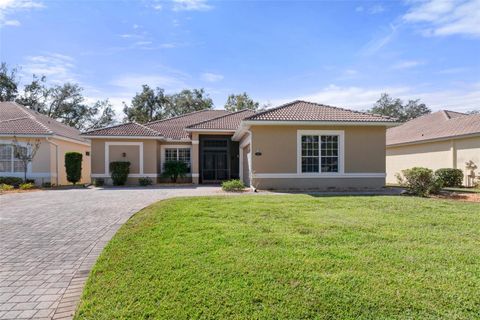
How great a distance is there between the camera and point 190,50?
57.6ft

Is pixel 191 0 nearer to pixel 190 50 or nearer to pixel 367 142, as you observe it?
pixel 190 50

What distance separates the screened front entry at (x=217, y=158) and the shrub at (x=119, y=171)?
5108 mm

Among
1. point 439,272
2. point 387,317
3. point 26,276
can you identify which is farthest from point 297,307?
point 26,276

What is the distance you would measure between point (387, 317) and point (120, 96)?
45945 millimetres

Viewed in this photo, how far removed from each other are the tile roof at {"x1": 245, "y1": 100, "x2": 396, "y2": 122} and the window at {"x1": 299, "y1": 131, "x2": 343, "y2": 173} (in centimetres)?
81

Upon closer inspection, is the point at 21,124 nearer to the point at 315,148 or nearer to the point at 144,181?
the point at 144,181

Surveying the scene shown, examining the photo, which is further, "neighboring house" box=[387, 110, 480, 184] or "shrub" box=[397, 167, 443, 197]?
"neighboring house" box=[387, 110, 480, 184]

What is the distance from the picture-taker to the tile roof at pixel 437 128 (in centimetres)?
1966

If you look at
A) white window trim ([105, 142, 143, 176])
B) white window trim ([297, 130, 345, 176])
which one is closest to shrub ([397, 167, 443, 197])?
white window trim ([297, 130, 345, 176])

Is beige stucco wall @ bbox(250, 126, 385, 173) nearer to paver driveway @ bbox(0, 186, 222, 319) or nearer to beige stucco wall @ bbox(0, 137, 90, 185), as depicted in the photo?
paver driveway @ bbox(0, 186, 222, 319)

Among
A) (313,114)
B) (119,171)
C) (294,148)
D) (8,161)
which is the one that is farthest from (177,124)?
(313,114)

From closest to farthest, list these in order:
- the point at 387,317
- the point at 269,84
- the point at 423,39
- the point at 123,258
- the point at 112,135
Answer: the point at 387,317, the point at 123,258, the point at 423,39, the point at 112,135, the point at 269,84

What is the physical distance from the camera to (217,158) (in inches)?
875

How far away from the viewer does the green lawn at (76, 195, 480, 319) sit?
3.40m
